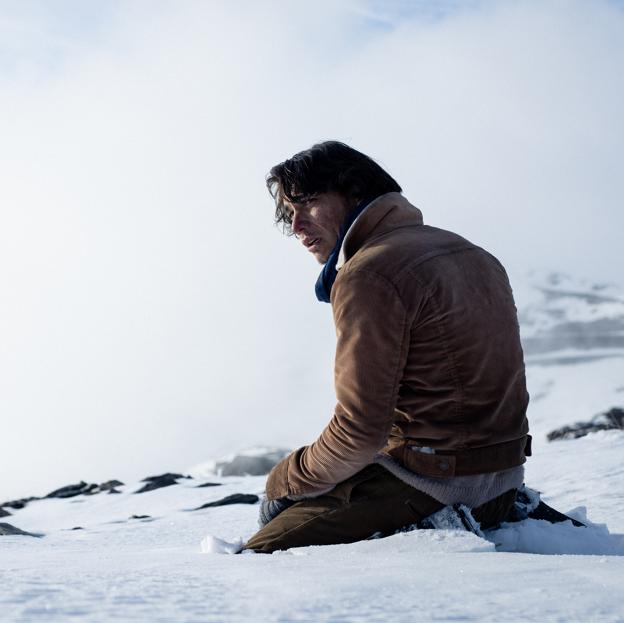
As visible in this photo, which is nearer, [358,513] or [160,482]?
[358,513]

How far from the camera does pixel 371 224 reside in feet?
8.20

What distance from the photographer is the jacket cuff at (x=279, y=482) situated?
8.32ft

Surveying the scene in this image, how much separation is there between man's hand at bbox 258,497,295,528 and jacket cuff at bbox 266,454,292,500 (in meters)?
0.02

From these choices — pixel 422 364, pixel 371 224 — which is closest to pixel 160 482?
pixel 371 224

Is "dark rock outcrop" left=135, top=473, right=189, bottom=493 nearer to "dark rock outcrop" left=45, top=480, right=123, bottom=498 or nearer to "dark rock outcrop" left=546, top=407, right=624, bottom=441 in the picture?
"dark rock outcrop" left=45, top=480, right=123, bottom=498

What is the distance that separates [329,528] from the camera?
2.40m

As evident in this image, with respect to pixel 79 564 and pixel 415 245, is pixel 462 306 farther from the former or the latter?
pixel 79 564

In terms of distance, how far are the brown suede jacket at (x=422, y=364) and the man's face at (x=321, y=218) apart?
0.56 ft

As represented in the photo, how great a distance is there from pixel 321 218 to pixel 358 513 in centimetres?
91

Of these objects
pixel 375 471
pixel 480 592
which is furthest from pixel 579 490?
pixel 480 592

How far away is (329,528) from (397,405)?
1.32 feet

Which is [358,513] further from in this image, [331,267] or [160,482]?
[160,482]

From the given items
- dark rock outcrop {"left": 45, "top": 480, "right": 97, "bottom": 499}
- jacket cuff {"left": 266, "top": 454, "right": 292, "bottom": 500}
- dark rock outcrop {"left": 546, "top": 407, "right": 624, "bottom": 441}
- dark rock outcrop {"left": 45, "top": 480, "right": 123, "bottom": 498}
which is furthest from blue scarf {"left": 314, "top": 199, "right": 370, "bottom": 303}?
dark rock outcrop {"left": 546, "top": 407, "right": 624, "bottom": 441}

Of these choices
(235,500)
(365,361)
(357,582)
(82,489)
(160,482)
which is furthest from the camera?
(82,489)
